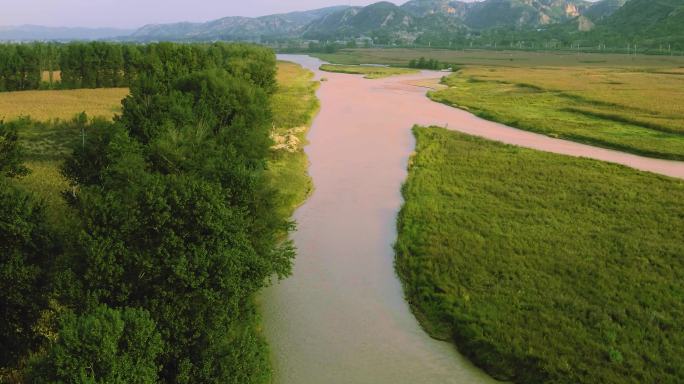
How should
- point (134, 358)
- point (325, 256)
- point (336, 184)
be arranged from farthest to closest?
point (336, 184), point (325, 256), point (134, 358)

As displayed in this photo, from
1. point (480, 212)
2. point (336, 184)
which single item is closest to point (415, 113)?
point (336, 184)

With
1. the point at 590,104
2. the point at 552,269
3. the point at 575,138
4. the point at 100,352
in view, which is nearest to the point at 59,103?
the point at 575,138

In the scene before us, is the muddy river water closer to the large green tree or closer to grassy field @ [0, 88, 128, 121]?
the large green tree

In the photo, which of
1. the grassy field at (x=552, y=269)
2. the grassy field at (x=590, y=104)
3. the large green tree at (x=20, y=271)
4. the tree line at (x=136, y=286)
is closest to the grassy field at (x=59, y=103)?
the grassy field at (x=552, y=269)

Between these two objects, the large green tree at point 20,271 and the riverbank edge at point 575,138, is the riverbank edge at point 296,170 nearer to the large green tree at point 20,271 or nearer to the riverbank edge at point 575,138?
the large green tree at point 20,271

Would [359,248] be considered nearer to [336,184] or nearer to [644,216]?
[336,184]

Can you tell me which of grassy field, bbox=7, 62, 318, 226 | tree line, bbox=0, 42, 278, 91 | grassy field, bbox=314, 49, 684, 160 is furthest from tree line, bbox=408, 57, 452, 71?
tree line, bbox=0, 42, 278, 91

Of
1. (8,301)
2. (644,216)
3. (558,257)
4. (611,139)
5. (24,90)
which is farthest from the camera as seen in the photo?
A: (24,90)
